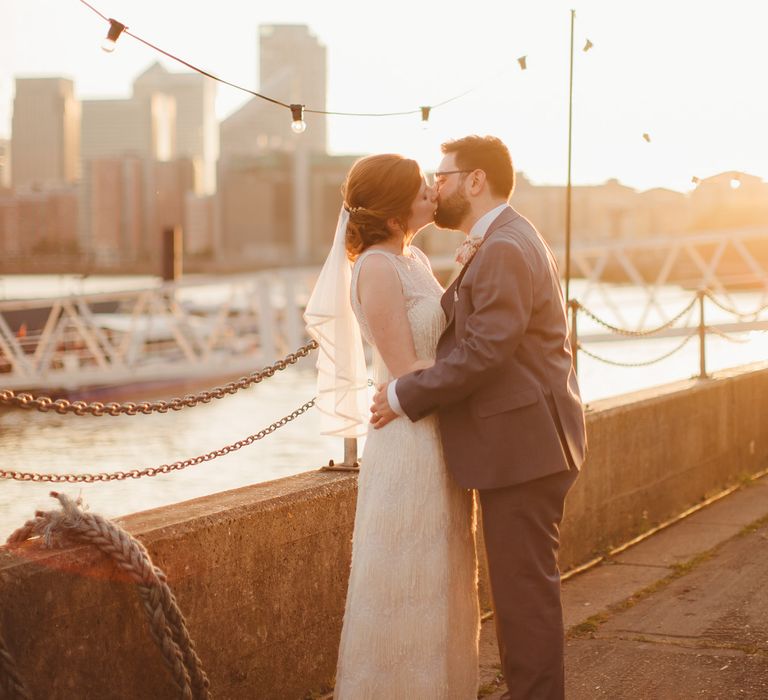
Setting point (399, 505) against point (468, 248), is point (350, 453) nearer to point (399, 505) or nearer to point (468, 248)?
point (399, 505)

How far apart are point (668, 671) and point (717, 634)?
57 cm

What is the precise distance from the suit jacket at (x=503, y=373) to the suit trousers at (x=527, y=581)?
9 cm

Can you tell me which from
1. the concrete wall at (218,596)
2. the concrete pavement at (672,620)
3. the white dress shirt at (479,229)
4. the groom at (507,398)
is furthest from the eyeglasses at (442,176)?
the concrete pavement at (672,620)

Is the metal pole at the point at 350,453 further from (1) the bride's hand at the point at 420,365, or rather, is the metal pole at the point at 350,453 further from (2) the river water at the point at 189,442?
(2) the river water at the point at 189,442

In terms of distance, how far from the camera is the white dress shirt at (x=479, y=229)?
143 inches

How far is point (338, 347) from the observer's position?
407cm

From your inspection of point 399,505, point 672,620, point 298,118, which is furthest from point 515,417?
point 672,620

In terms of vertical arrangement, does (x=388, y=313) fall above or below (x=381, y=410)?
above

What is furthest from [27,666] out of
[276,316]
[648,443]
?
[276,316]

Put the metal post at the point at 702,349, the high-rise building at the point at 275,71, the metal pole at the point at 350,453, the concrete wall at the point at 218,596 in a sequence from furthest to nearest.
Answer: the high-rise building at the point at 275,71 < the metal post at the point at 702,349 < the metal pole at the point at 350,453 < the concrete wall at the point at 218,596

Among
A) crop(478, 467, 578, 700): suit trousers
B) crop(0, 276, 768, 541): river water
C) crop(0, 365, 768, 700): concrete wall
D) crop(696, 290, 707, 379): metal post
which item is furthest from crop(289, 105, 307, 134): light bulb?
crop(0, 276, 768, 541): river water

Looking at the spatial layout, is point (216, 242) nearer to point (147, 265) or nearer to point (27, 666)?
point (147, 265)

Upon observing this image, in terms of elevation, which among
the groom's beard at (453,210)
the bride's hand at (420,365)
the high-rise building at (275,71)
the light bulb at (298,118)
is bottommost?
the bride's hand at (420,365)

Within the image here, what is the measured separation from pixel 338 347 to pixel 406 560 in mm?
729
